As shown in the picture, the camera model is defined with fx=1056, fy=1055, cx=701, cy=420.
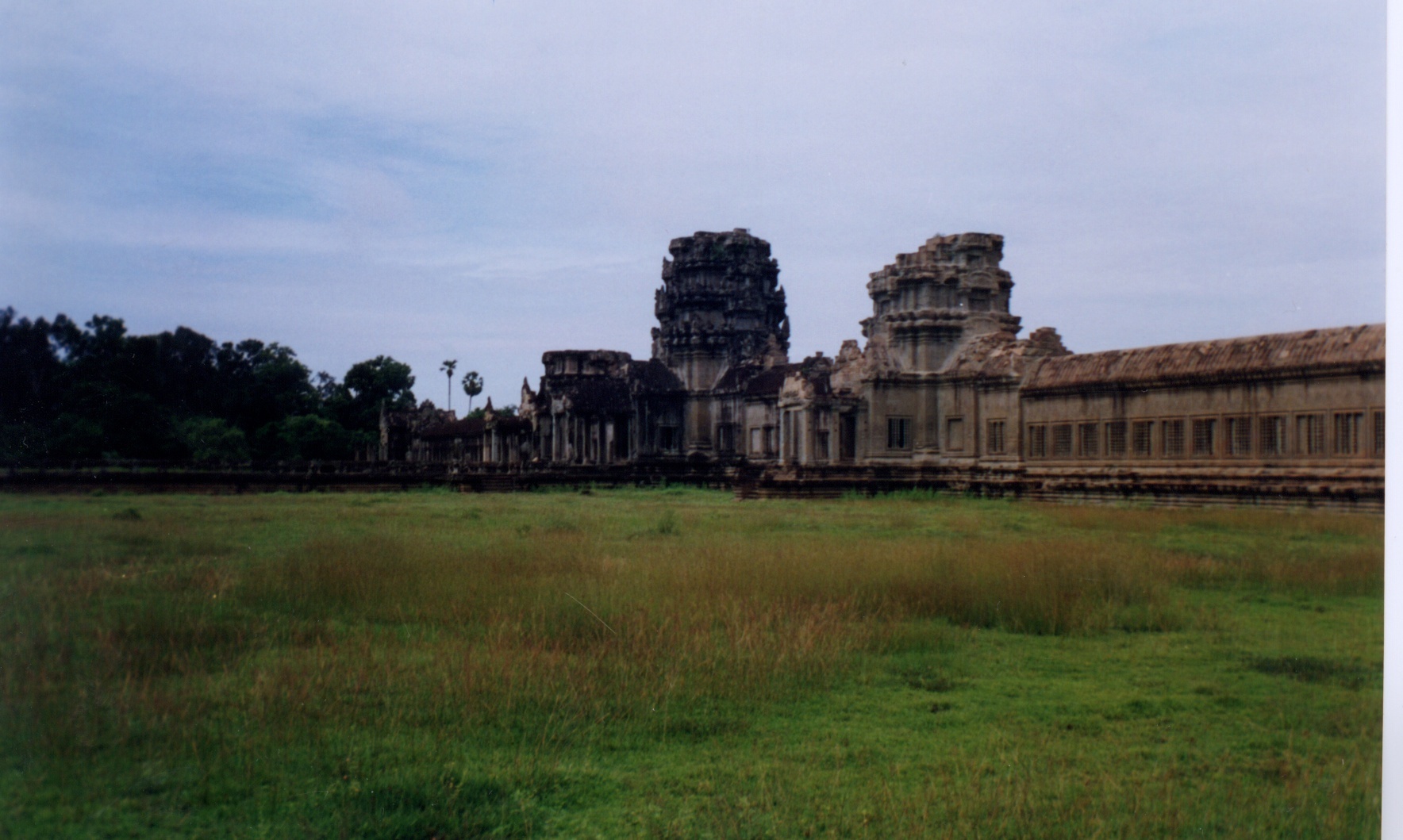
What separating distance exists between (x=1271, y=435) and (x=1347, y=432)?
134 inches

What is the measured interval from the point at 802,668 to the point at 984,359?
3108 cm

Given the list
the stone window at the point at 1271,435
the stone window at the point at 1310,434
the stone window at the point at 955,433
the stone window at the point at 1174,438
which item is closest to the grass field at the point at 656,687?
the stone window at the point at 1310,434

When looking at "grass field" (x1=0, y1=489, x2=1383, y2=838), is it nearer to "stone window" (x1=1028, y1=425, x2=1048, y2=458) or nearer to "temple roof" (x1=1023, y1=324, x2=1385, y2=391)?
"temple roof" (x1=1023, y1=324, x2=1385, y2=391)

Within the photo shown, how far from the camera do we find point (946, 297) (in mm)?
40188

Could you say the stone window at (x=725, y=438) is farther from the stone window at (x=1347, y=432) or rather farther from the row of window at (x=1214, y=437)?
the stone window at (x=1347, y=432)

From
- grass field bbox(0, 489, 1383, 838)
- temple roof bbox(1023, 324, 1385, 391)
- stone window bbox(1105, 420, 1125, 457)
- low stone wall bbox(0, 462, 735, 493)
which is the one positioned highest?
temple roof bbox(1023, 324, 1385, 391)

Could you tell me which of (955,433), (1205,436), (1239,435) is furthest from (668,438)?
(1239,435)

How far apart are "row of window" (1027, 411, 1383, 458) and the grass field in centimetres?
776

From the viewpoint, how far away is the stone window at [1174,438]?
27031 millimetres

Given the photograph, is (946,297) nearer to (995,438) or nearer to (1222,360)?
(995,438)

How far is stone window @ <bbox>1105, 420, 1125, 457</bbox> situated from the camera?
97.0 ft

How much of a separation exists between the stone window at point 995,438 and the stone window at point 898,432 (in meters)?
4.44

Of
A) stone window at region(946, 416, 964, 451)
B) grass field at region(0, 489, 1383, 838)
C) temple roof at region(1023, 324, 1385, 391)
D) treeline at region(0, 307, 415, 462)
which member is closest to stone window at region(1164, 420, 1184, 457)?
temple roof at region(1023, 324, 1385, 391)

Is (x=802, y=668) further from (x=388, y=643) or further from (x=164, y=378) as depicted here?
(x=164, y=378)
